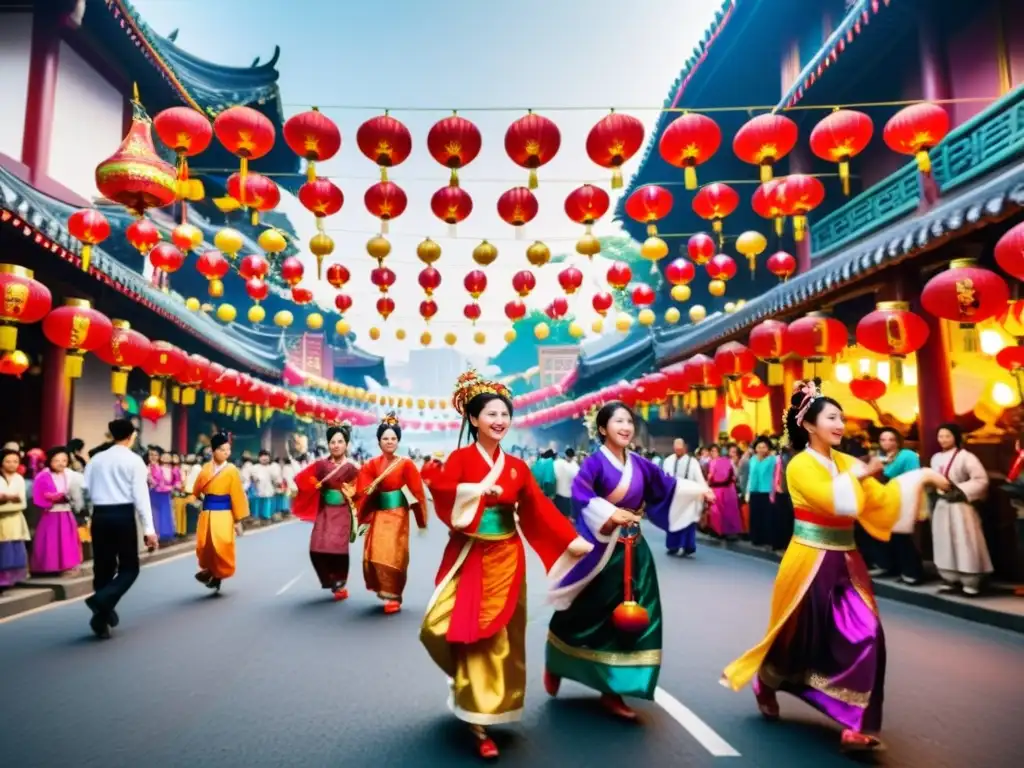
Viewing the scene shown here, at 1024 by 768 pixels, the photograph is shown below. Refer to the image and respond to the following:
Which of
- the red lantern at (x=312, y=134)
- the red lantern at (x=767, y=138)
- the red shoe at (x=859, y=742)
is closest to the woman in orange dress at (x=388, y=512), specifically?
the red lantern at (x=312, y=134)

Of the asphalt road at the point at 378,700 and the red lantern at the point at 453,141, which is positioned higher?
the red lantern at the point at 453,141

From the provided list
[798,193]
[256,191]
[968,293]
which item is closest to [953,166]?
[798,193]

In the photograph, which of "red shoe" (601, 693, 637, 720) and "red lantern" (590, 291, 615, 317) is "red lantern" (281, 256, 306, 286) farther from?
"red shoe" (601, 693, 637, 720)

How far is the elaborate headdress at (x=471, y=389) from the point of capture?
4.46 m

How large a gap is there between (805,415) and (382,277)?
9985 millimetres

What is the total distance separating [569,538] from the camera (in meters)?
4.19

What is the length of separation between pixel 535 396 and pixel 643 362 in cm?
1584

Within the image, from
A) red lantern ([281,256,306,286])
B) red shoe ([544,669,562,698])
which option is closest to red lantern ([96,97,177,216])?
red lantern ([281,256,306,286])

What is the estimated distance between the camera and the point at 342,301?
14758 millimetres

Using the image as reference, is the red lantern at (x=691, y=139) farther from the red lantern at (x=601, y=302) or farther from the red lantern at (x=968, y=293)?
the red lantern at (x=601, y=302)

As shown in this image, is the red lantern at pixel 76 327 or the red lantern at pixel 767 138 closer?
the red lantern at pixel 767 138

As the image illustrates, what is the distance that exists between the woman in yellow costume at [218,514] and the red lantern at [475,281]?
5.83m

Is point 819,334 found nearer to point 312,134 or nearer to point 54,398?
point 312,134

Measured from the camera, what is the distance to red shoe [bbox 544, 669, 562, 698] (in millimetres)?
4473
